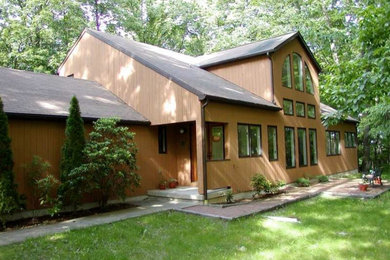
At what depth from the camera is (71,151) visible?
27.9 ft

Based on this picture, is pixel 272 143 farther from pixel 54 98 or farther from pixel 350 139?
pixel 350 139

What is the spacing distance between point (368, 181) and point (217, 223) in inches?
332

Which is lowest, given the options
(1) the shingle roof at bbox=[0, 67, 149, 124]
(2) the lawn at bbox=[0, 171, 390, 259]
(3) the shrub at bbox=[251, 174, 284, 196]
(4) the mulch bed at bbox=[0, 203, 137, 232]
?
(2) the lawn at bbox=[0, 171, 390, 259]

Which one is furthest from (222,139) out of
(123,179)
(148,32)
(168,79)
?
(148,32)

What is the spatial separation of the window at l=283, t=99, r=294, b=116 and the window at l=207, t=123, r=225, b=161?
415 cm

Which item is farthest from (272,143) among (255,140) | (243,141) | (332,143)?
(332,143)

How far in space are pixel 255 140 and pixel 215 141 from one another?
1.74 metres

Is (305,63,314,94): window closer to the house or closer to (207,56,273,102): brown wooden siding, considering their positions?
the house

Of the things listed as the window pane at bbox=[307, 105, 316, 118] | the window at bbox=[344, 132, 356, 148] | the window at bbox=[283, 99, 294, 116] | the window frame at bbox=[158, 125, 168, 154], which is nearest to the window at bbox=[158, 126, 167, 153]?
the window frame at bbox=[158, 125, 168, 154]

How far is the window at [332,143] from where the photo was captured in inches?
690

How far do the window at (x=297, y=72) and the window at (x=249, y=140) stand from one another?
4221 millimetres

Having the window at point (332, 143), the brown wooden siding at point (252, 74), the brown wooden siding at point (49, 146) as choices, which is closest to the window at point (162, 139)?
the brown wooden siding at point (49, 146)

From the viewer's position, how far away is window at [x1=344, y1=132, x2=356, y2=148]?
1973cm

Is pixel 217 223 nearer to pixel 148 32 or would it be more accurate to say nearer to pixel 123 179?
pixel 123 179
